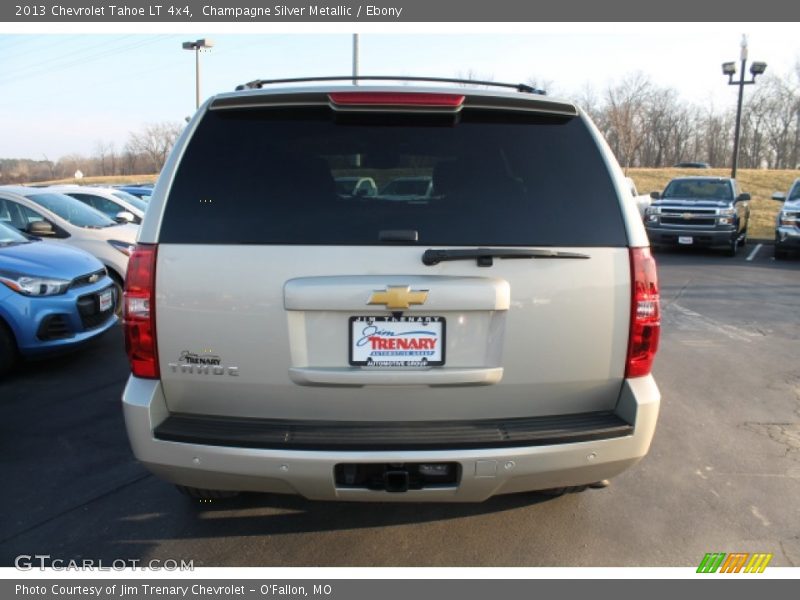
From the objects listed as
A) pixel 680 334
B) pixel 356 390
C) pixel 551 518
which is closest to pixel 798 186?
pixel 680 334

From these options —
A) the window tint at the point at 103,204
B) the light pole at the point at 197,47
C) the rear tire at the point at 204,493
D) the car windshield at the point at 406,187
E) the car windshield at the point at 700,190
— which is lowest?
the rear tire at the point at 204,493

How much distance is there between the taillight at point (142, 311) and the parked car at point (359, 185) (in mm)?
903

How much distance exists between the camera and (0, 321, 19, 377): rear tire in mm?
5453

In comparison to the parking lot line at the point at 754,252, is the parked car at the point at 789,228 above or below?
above

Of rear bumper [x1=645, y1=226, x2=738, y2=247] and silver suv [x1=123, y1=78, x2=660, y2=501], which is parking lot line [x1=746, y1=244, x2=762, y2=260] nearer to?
rear bumper [x1=645, y1=226, x2=738, y2=247]

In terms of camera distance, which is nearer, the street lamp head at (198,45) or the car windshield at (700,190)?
the car windshield at (700,190)

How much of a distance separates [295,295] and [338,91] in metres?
0.92

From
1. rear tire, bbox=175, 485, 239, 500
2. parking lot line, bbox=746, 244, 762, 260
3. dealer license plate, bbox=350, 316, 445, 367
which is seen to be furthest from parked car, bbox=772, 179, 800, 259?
rear tire, bbox=175, 485, 239, 500

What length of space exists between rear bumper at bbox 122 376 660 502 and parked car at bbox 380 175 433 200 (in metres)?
1.20

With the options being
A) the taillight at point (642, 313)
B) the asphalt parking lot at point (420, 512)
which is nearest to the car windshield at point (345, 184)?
the taillight at point (642, 313)

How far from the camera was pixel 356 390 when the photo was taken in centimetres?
256

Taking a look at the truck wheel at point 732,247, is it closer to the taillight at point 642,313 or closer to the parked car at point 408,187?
the taillight at point 642,313

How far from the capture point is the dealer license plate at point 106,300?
20.5 ft
